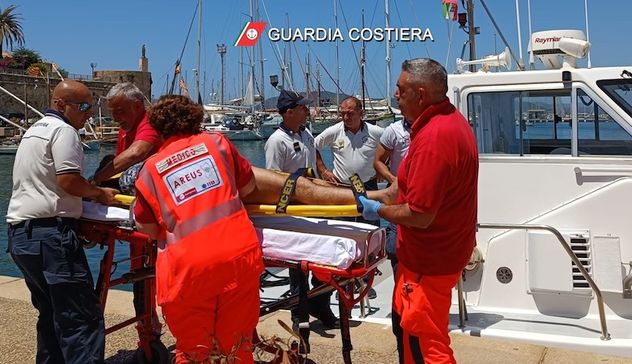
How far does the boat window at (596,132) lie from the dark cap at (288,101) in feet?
7.29

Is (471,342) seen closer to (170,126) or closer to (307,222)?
(307,222)

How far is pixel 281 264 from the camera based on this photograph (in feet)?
10.3

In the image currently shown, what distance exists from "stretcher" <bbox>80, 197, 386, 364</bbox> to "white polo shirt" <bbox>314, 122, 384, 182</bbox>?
2.21 m

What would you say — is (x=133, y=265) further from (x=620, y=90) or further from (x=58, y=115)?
(x=620, y=90)

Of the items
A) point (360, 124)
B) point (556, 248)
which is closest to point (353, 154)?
point (360, 124)

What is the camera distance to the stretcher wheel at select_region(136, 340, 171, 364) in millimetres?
4141

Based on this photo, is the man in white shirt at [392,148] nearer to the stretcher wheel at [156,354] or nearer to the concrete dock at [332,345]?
the concrete dock at [332,345]

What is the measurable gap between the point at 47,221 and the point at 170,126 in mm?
1001

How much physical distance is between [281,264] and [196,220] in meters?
0.54

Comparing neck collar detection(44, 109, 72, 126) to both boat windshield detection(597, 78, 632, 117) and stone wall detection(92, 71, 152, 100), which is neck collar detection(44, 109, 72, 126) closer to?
boat windshield detection(597, 78, 632, 117)

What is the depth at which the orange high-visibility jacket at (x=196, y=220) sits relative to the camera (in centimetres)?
279

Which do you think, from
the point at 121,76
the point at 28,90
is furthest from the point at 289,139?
the point at 121,76

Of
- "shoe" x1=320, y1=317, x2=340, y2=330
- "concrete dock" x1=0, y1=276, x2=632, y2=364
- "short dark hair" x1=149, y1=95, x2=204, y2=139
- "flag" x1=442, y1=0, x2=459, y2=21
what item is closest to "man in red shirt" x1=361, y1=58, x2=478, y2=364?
"short dark hair" x1=149, y1=95, x2=204, y2=139

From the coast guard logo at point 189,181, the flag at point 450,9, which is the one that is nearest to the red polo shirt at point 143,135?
the coast guard logo at point 189,181
